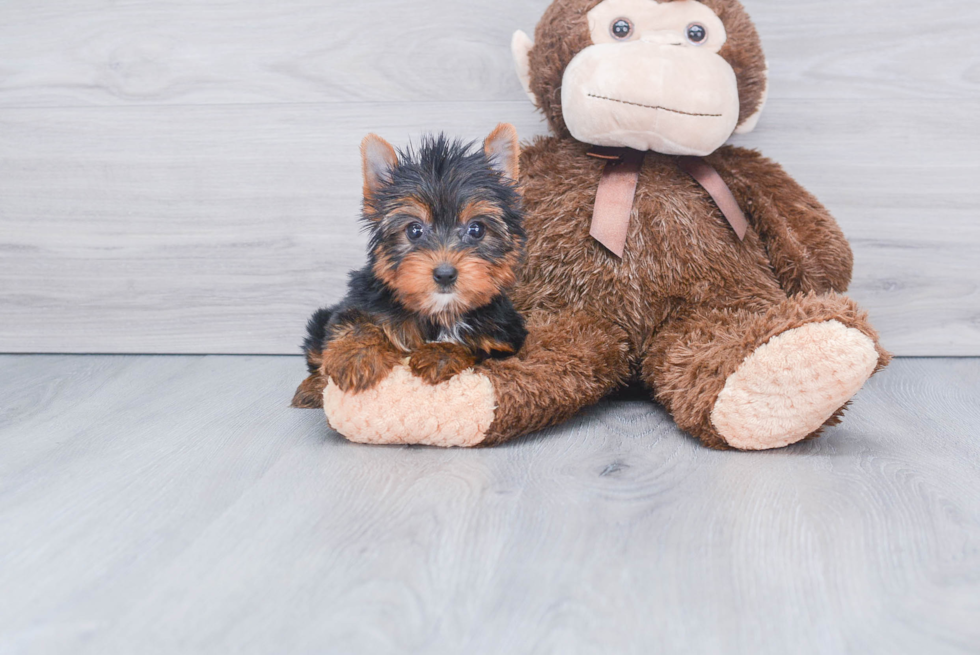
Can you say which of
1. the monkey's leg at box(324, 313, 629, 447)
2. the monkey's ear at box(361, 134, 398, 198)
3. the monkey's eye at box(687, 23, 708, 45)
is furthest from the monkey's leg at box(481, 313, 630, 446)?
the monkey's eye at box(687, 23, 708, 45)

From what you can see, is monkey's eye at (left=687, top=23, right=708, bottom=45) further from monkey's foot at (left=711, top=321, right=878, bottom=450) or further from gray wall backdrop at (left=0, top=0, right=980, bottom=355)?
monkey's foot at (left=711, top=321, right=878, bottom=450)

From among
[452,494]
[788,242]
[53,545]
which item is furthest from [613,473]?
[53,545]

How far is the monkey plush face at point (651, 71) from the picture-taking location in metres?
1.55

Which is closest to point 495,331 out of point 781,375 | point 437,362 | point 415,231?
point 437,362

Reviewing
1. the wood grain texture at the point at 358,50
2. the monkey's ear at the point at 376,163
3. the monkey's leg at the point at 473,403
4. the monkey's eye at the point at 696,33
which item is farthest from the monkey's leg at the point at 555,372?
the wood grain texture at the point at 358,50

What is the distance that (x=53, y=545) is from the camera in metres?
1.07

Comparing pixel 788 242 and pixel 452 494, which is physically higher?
pixel 788 242

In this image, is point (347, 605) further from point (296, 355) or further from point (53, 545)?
point (296, 355)

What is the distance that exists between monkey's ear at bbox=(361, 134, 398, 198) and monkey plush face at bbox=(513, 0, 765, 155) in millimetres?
453

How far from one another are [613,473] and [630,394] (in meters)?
0.52

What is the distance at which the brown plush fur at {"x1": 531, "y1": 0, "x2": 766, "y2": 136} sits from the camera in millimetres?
1643

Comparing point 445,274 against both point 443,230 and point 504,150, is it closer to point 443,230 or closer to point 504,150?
point 443,230

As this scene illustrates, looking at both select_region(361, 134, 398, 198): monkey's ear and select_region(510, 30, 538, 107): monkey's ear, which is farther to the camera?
select_region(510, 30, 538, 107): monkey's ear

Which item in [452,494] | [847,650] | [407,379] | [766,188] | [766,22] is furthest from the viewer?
[766,22]
